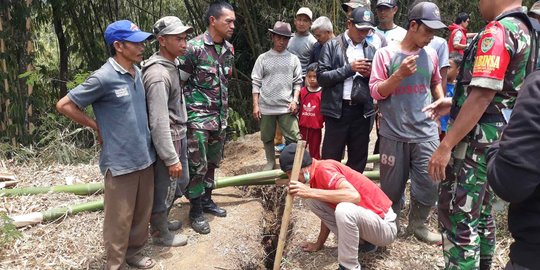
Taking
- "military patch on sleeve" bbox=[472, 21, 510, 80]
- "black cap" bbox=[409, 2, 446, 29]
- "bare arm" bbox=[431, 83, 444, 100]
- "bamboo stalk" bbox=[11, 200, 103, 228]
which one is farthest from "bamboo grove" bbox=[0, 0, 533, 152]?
"military patch on sleeve" bbox=[472, 21, 510, 80]

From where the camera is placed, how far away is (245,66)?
356 inches

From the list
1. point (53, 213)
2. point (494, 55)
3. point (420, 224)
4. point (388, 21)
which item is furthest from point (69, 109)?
point (388, 21)

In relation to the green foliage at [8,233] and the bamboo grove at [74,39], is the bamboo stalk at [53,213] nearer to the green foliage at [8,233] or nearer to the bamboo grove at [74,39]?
the green foliage at [8,233]

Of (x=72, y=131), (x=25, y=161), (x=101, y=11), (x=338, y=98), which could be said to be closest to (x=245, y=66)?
(x=101, y=11)

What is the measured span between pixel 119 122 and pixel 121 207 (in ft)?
1.92

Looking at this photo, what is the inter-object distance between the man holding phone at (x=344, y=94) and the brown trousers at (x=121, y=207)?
65.7 inches

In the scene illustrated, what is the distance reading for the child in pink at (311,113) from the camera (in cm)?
502

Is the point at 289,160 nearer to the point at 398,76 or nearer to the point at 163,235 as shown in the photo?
the point at 398,76

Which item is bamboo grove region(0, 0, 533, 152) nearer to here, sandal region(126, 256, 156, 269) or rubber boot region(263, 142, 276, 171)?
rubber boot region(263, 142, 276, 171)

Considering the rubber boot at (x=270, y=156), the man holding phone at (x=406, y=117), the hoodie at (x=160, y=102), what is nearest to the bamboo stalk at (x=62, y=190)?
the hoodie at (x=160, y=102)

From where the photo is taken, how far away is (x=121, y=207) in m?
3.02

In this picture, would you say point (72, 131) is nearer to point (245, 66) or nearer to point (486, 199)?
point (245, 66)

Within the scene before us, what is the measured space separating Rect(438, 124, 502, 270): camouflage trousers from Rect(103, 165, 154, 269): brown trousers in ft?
6.58

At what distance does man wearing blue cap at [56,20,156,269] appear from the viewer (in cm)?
284
